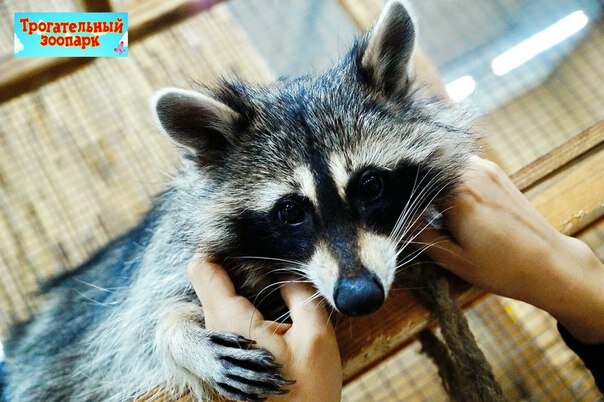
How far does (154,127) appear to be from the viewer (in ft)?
6.24

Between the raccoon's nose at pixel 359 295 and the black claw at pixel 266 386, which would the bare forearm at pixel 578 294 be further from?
the black claw at pixel 266 386

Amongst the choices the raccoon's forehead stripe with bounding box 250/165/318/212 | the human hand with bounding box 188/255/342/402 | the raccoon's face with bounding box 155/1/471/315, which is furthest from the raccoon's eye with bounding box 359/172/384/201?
the human hand with bounding box 188/255/342/402

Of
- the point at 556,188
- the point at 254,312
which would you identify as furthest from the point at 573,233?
the point at 254,312

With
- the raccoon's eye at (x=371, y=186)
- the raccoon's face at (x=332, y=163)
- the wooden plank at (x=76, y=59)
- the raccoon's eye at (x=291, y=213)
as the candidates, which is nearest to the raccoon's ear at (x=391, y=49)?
the raccoon's face at (x=332, y=163)

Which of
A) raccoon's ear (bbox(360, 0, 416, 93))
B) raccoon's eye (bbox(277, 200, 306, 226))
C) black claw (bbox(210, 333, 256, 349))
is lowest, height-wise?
black claw (bbox(210, 333, 256, 349))

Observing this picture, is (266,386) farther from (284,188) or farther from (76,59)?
(76,59)

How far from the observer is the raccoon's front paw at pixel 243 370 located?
3.30ft

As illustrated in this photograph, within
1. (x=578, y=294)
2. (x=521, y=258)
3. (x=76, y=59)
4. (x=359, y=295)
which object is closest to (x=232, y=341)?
(x=359, y=295)

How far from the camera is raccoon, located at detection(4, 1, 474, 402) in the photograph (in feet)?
3.52

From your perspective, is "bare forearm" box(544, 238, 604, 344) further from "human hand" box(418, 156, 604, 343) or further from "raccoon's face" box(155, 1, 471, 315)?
"raccoon's face" box(155, 1, 471, 315)

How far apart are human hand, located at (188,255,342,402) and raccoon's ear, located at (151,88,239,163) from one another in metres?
0.30

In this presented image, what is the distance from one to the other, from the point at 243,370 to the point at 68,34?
1.58 metres

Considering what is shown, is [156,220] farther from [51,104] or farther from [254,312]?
[51,104]

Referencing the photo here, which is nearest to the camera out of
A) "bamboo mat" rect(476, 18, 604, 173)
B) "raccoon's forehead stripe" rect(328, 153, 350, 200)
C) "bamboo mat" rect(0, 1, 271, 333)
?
"raccoon's forehead stripe" rect(328, 153, 350, 200)
